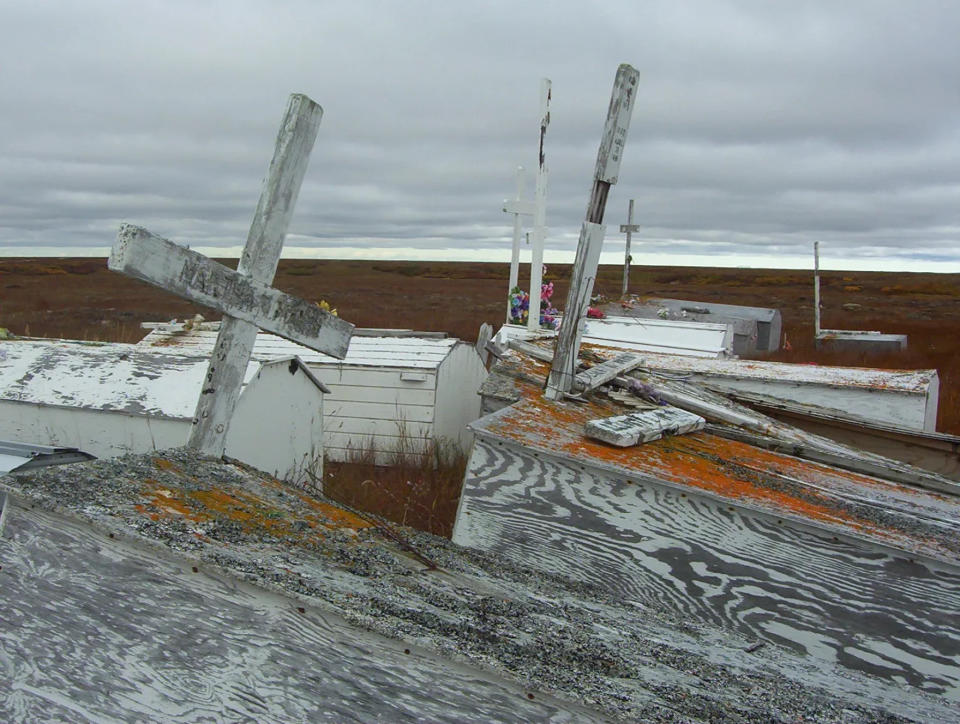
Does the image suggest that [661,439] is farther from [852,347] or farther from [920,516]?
[852,347]

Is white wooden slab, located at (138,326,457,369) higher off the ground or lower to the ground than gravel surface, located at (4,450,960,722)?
higher

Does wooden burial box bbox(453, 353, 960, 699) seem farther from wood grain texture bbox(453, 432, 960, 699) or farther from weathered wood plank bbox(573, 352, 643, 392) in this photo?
weathered wood plank bbox(573, 352, 643, 392)

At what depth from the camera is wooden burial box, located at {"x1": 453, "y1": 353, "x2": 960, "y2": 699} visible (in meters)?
2.90

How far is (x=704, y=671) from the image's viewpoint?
1968 mm

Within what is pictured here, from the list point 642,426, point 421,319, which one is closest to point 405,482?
point 642,426

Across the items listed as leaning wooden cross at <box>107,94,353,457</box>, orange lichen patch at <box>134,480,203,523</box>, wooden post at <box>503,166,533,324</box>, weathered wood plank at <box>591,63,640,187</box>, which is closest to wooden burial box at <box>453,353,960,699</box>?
leaning wooden cross at <box>107,94,353,457</box>

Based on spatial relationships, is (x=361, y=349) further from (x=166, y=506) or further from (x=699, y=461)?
(x=166, y=506)

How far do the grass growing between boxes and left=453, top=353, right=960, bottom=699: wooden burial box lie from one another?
142 centimetres

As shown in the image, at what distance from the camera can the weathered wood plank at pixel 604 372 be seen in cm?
478

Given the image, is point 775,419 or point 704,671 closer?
point 704,671

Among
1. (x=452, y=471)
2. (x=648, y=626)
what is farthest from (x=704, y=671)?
(x=452, y=471)

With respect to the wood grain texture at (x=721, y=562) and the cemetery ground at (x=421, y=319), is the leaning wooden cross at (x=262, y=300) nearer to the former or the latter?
the wood grain texture at (x=721, y=562)

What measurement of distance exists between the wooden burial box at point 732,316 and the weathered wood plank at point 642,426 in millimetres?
9405

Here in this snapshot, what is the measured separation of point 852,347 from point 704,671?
16.5 m
